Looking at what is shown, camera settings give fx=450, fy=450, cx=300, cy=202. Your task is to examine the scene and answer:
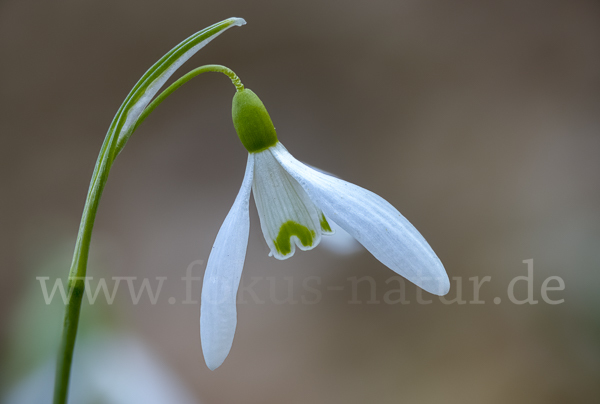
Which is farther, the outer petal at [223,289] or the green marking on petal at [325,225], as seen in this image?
the green marking on petal at [325,225]

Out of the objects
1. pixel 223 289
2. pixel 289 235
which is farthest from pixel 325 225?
pixel 223 289

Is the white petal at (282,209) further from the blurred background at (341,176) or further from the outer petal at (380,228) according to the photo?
the blurred background at (341,176)

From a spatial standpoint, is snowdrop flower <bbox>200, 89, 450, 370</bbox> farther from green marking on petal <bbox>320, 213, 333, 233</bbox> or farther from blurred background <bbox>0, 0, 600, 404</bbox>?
blurred background <bbox>0, 0, 600, 404</bbox>

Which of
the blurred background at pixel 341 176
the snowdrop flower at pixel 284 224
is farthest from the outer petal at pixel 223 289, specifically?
the blurred background at pixel 341 176

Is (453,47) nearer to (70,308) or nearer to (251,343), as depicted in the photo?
(251,343)

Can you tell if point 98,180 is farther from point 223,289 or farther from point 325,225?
point 325,225

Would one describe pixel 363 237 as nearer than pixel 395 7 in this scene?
Yes

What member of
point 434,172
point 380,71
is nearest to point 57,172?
point 380,71
